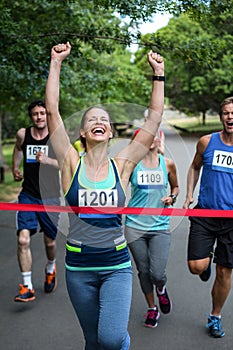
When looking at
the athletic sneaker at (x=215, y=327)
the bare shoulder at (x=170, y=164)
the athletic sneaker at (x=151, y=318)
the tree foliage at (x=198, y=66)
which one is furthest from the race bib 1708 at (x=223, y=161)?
the tree foliage at (x=198, y=66)

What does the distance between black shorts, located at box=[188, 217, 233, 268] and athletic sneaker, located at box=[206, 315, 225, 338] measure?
0.49 meters

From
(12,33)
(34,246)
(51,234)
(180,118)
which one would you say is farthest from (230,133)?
(180,118)

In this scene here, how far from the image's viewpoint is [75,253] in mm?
3057

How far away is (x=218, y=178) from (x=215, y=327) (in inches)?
49.7

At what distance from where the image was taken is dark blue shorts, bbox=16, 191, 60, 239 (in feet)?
17.3

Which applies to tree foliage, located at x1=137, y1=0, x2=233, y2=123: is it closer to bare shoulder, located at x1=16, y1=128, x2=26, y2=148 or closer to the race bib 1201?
bare shoulder, located at x1=16, y1=128, x2=26, y2=148

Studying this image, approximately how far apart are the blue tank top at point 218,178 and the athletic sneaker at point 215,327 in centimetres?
96

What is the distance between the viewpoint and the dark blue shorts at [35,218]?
17.3ft

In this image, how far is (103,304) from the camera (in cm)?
299

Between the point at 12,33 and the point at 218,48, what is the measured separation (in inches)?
108

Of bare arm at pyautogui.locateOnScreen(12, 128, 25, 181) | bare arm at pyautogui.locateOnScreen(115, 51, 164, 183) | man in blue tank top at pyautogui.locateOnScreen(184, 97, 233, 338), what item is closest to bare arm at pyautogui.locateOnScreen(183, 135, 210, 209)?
man in blue tank top at pyautogui.locateOnScreen(184, 97, 233, 338)

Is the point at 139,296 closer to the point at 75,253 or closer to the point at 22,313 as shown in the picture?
the point at 22,313

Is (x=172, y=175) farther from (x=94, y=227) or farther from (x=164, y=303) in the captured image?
(x=94, y=227)

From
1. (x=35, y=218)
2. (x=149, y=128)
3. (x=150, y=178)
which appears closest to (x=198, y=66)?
(x=150, y=178)
